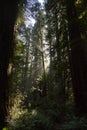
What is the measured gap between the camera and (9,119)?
6.32 meters

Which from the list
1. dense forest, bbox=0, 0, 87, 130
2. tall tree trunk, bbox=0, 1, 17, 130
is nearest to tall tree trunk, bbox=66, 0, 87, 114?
dense forest, bbox=0, 0, 87, 130

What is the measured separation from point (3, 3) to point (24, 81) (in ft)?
122

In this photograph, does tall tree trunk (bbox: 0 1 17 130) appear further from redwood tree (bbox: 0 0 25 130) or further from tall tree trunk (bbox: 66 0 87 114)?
tall tree trunk (bbox: 66 0 87 114)

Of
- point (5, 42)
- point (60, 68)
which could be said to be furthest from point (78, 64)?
point (5, 42)

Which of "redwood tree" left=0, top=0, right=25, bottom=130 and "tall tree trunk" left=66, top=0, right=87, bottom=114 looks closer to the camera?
"redwood tree" left=0, top=0, right=25, bottom=130

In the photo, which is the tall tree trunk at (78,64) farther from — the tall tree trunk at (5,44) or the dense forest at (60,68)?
the tall tree trunk at (5,44)

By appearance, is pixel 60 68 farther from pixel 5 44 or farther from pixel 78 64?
pixel 5 44

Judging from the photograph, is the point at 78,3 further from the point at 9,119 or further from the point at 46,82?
the point at 46,82

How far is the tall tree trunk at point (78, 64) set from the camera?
10.9 m

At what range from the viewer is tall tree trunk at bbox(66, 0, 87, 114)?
1087 centimetres

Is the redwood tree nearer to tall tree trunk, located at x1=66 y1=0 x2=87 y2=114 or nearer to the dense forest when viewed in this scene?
the dense forest

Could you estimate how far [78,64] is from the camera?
1132 centimetres

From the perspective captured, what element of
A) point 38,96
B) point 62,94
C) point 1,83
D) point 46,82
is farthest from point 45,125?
point 46,82

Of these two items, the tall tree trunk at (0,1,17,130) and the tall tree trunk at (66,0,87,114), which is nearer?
the tall tree trunk at (0,1,17,130)
